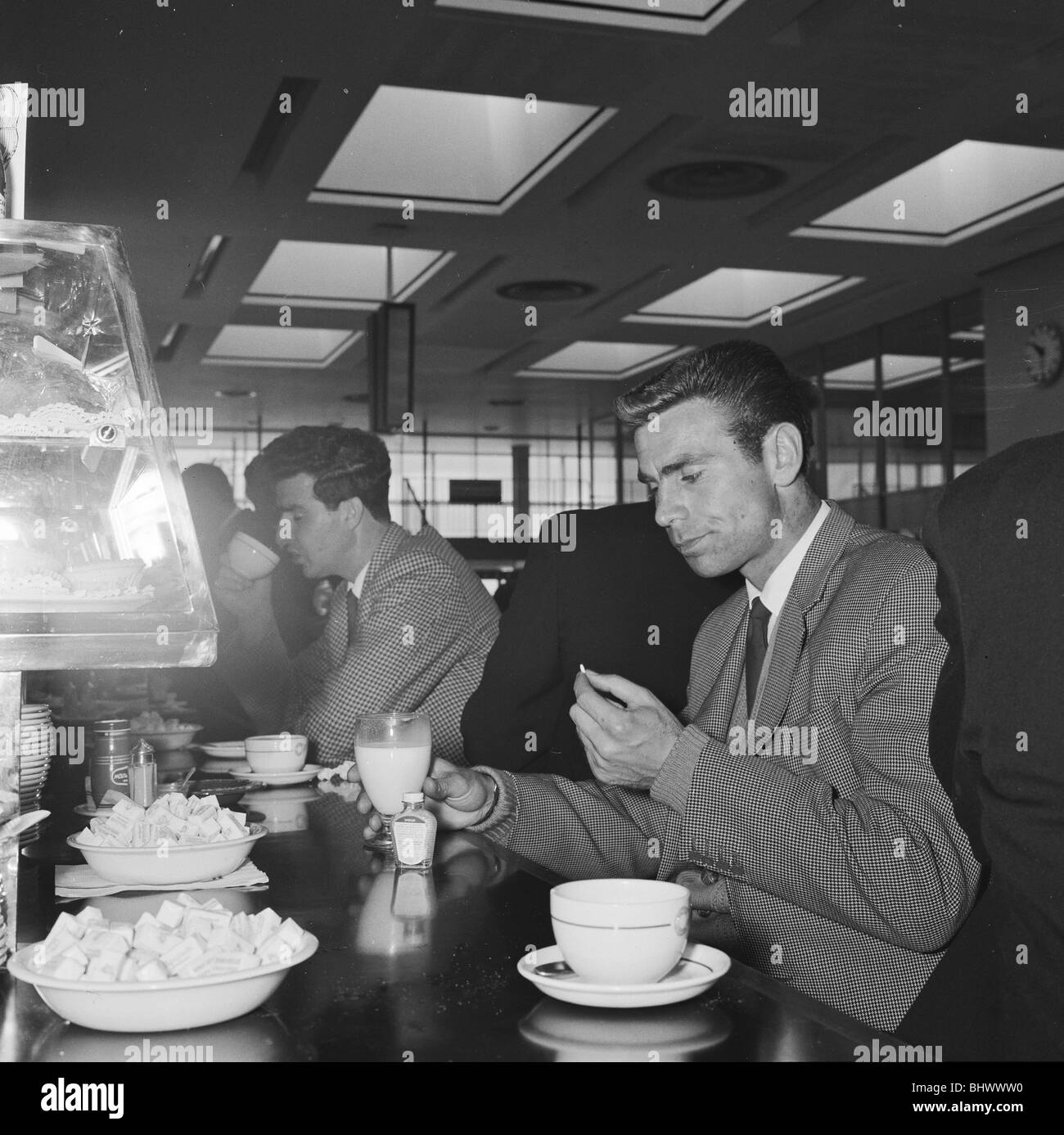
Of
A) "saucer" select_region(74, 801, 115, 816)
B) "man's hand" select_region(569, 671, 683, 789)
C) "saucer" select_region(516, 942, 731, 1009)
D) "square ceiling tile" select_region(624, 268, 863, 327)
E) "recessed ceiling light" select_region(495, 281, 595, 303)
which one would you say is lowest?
"saucer" select_region(74, 801, 115, 816)

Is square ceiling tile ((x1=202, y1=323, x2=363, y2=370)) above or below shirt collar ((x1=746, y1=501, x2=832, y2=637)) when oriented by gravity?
above

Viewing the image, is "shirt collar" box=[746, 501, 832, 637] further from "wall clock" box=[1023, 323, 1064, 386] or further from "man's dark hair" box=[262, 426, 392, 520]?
"wall clock" box=[1023, 323, 1064, 386]

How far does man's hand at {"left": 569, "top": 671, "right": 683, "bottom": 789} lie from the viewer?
1.45 m

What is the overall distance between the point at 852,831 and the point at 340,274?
7485 mm

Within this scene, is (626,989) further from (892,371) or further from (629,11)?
(892,371)

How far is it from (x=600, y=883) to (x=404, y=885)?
43 cm

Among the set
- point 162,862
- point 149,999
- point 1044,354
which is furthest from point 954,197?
point 149,999

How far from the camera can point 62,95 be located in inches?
182

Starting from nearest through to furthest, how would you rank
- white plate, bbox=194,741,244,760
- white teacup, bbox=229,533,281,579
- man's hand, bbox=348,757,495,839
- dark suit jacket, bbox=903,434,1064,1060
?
dark suit jacket, bbox=903,434,1064,1060, man's hand, bbox=348,757,495,839, white plate, bbox=194,741,244,760, white teacup, bbox=229,533,281,579

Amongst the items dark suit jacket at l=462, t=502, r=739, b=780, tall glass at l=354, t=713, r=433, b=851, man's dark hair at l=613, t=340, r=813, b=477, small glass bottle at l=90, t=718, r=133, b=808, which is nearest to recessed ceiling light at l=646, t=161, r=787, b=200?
A: dark suit jacket at l=462, t=502, r=739, b=780

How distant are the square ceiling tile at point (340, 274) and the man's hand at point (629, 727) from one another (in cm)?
614

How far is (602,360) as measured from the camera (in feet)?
37.3

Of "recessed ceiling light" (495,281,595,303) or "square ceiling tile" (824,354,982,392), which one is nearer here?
"recessed ceiling light" (495,281,595,303)

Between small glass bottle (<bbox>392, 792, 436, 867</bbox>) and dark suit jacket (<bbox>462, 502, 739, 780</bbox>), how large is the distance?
875mm
